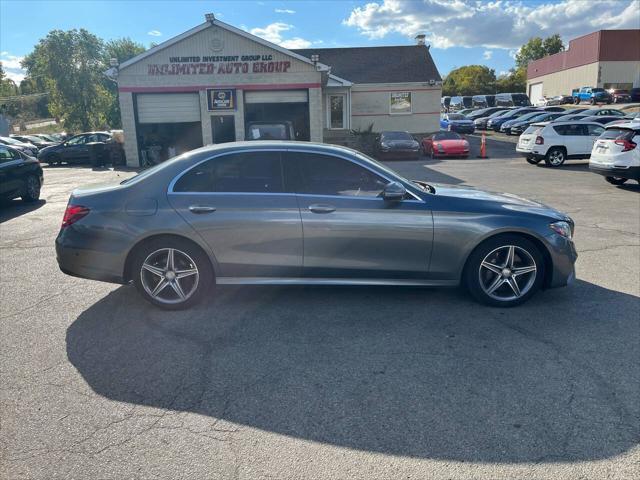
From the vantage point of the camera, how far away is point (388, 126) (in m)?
29.8

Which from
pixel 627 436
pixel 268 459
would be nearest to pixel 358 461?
pixel 268 459

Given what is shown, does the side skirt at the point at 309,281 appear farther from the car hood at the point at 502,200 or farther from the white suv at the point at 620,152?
the white suv at the point at 620,152

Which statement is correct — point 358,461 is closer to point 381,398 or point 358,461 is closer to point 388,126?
point 381,398

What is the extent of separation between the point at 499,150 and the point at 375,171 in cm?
2403

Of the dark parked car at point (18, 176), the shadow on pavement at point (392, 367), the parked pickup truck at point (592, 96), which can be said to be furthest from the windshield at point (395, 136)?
the parked pickup truck at point (592, 96)

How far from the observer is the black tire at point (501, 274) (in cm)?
474

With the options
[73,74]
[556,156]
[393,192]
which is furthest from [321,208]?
[73,74]

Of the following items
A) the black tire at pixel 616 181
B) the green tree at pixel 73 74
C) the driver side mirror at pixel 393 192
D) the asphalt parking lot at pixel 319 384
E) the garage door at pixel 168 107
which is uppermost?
the green tree at pixel 73 74

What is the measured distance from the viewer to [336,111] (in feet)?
94.4

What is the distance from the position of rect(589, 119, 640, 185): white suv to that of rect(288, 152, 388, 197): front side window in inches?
402

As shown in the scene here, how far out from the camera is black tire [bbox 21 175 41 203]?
11.5 metres

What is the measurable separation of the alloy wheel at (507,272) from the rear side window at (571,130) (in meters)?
16.2

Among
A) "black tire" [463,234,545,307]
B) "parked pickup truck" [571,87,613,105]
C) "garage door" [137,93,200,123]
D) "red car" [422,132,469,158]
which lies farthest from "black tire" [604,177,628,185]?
"parked pickup truck" [571,87,613,105]

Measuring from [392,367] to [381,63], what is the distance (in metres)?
29.8
